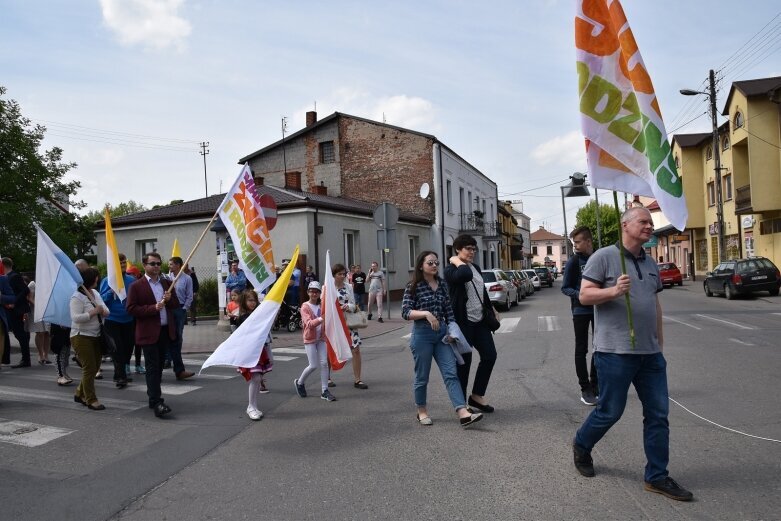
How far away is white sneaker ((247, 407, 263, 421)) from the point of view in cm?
662

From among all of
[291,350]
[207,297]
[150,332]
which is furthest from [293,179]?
[150,332]

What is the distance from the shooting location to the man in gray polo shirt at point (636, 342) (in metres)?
3.96

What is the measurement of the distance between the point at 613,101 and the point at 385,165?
2961 cm

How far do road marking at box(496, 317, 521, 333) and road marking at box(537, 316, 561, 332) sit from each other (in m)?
0.63

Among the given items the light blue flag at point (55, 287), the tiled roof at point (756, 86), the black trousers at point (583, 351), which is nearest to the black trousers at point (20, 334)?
the light blue flag at point (55, 287)

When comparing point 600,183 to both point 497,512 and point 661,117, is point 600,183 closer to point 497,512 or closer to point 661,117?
point 661,117

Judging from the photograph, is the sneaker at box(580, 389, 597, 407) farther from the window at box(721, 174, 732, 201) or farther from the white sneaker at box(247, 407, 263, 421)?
the window at box(721, 174, 732, 201)

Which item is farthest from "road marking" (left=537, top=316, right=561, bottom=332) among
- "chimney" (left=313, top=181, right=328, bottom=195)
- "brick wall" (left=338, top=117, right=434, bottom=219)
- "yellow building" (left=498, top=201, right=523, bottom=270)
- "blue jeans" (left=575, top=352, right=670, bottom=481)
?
"yellow building" (left=498, top=201, right=523, bottom=270)

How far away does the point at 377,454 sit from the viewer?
16.8 feet

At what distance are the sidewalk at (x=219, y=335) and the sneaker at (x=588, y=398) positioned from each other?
786 centimetres

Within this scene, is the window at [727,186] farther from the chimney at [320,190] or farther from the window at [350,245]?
the window at [350,245]

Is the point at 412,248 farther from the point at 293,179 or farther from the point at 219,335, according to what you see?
the point at 219,335

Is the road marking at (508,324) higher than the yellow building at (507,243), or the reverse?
the yellow building at (507,243)

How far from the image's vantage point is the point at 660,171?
13.4 feet
